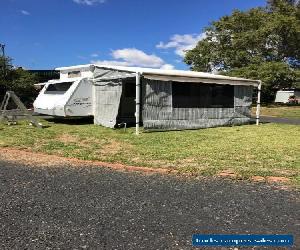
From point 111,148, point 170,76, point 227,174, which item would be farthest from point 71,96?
point 227,174

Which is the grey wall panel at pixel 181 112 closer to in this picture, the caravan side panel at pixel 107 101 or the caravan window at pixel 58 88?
the caravan side panel at pixel 107 101

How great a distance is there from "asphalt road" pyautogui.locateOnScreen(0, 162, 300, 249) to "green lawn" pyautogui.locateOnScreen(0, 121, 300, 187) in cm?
124

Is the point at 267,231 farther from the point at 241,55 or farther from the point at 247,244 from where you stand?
the point at 241,55

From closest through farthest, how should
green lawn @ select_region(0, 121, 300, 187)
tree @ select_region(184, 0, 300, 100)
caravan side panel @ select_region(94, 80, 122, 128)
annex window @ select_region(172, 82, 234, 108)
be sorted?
green lawn @ select_region(0, 121, 300, 187) < caravan side panel @ select_region(94, 80, 122, 128) < annex window @ select_region(172, 82, 234, 108) < tree @ select_region(184, 0, 300, 100)

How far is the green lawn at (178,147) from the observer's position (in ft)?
27.0

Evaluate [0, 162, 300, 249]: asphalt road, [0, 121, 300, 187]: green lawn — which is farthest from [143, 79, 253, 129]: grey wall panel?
[0, 162, 300, 249]: asphalt road

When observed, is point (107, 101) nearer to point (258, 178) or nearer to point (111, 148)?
point (111, 148)

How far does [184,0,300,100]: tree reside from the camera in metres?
33.6

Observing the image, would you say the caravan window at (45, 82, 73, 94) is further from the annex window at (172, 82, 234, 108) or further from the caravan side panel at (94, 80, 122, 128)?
the annex window at (172, 82, 234, 108)

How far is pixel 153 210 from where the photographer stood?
5.35 metres

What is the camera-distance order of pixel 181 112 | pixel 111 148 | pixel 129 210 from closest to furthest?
1. pixel 129 210
2. pixel 111 148
3. pixel 181 112

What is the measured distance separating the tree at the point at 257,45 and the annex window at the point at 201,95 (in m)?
16.4

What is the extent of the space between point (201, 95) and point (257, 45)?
22.7 m

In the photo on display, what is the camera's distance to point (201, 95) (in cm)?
1584
